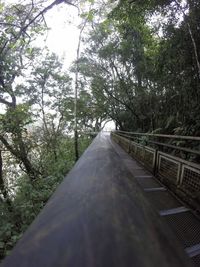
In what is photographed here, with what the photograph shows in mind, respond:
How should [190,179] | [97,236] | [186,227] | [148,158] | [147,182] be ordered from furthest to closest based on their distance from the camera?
[148,158] → [147,182] → [190,179] → [186,227] → [97,236]

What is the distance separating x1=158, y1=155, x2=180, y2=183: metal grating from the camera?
11.4 feet

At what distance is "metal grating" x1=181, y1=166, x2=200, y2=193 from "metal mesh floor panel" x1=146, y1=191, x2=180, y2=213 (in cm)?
25

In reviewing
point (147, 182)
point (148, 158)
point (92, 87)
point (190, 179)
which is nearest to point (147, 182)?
point (147, 182)

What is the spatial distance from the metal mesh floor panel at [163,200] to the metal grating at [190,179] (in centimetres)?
25

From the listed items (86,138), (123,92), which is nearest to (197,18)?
(123,92)

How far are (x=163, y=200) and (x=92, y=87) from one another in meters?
14.3

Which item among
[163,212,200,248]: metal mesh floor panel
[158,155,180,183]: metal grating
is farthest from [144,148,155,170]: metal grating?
[163,212,200,248]: metal mesh floor panel

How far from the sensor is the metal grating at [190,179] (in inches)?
114

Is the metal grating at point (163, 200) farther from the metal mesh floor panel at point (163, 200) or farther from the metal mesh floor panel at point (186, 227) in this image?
the metal mesh floor panel at point (186, 227)

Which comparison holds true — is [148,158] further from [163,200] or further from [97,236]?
[97,236]

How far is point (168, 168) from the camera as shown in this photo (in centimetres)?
378

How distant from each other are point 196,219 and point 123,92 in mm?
11932

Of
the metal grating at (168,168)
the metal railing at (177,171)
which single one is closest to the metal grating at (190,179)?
the metal railing at (177,171)

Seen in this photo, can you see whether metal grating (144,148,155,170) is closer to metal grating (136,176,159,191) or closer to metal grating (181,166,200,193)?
metal grating (136,176,159,191)
